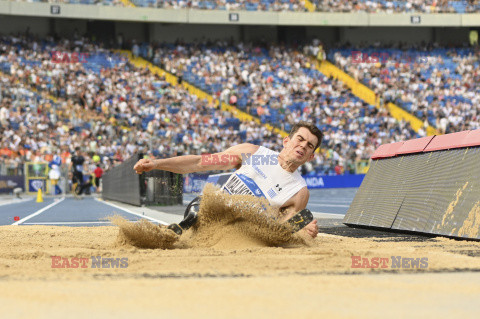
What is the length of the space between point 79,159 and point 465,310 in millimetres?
26929

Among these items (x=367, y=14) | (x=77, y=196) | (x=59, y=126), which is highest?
(x=367, y=14)

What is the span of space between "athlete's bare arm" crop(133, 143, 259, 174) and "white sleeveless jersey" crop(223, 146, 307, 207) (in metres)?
0.09

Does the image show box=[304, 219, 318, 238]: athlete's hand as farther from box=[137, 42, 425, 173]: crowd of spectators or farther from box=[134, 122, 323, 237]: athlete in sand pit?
box=[137, 42, 425, 173]: crowd of spectators

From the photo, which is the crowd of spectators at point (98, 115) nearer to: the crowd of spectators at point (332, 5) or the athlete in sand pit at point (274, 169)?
the crowd of spectators at point (332, 5)

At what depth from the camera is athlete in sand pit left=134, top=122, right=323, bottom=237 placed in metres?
6.32

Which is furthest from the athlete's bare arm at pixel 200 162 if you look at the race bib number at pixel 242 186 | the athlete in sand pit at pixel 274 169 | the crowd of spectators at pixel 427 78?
the crowd of spectators at pixel 427 78

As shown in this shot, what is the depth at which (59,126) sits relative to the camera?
3422 cm

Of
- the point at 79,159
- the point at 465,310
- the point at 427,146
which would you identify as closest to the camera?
the point at 465,310

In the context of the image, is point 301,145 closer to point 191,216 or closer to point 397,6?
point 191,216

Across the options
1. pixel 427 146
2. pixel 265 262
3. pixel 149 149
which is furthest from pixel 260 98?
pixel 265 262

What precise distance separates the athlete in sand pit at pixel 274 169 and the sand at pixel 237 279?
0.29 m

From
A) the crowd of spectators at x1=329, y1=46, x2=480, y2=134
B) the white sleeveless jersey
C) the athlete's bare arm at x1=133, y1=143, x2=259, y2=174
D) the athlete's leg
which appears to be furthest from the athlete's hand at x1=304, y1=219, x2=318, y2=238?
the crowd of spectators at x1=329, y1=46, x2=480, y2=134

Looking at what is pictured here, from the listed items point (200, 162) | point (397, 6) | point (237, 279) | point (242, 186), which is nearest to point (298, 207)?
point (242, 186)

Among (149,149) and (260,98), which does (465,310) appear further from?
(260,98)
